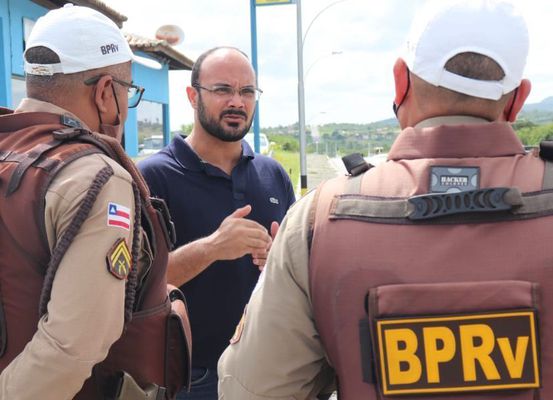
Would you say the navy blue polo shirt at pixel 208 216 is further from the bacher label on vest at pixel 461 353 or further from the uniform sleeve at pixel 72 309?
the bacher label on vest at pixel 461 353

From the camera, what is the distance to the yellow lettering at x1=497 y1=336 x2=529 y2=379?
1.22 metres

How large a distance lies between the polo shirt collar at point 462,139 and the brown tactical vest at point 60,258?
0.86 meters

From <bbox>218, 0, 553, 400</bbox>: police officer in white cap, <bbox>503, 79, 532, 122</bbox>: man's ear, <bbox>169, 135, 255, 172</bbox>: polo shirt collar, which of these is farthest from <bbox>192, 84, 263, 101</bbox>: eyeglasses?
<bbox>503, 79, 532, 122</bbox>: man's ear

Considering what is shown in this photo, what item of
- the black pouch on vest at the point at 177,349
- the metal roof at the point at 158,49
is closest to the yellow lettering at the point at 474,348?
the black pouch on vest at the point at 177,349

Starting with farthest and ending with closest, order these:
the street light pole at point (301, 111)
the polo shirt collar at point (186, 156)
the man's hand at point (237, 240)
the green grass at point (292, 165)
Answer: the green grass at point (292, 165) → the street light pole at point (301, 111) → the polo shirt collar at point (186, 156) → the man's hand at point (237, 240)

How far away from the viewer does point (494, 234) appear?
4.09ft

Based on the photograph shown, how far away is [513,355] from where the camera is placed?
1224 mm

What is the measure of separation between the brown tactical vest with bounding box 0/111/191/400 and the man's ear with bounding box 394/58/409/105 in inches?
32.3

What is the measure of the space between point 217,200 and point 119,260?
46.4 inches

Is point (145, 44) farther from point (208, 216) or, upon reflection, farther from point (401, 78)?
point (401, 78)

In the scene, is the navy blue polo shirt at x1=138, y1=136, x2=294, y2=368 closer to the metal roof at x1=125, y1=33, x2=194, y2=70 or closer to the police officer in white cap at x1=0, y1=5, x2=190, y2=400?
the police officer in white cap at x1=0, y1=5, x2=190, y2=400

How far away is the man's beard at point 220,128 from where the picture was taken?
9.71 feet

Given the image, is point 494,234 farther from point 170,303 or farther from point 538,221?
point 170,303

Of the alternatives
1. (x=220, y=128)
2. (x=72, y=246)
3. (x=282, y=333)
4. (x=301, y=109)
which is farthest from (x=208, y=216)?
(x=301, y=109)
